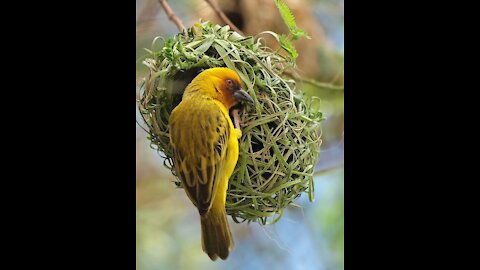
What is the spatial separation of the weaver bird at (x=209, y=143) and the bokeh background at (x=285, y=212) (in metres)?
0.05

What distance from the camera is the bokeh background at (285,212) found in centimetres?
148

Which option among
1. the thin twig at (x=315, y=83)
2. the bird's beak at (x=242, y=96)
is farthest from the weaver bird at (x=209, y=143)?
the thin twig at (x=315, y=83)

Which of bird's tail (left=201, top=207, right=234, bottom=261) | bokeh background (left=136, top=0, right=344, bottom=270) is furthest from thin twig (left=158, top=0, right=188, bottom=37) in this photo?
bird's tail (left=201, top=207, right=234, bottom=261)

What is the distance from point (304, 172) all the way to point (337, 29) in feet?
0.91

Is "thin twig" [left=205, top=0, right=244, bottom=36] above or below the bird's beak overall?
above

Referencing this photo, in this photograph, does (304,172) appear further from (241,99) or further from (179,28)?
(179,28)

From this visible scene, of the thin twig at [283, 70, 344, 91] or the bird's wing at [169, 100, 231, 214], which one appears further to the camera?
the thin twig at [283, 70, 344, 91]

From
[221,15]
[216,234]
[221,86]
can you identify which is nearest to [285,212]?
[216,234]

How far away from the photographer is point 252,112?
4.72ft

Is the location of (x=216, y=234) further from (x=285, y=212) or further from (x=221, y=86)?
(x=221, y=86)

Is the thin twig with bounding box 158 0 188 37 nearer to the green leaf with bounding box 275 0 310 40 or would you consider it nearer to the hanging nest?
the hanging nest

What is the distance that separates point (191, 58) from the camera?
144cm

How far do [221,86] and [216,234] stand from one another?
25 centimetres

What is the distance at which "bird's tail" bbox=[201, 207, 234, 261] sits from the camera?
1.42 m
